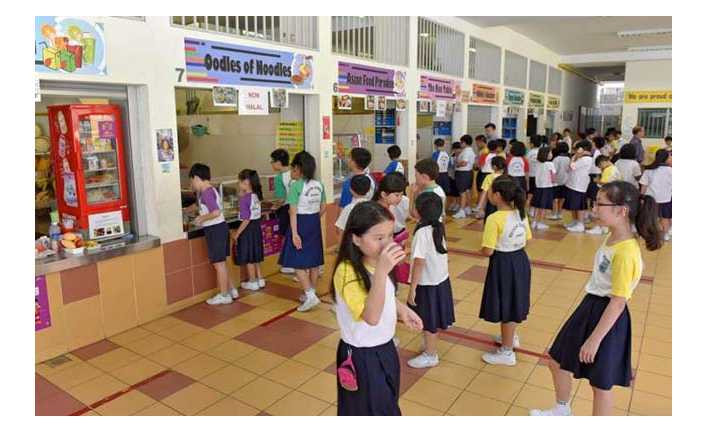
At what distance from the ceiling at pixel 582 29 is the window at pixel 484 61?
458 millimetres

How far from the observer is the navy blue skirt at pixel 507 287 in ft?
11.5

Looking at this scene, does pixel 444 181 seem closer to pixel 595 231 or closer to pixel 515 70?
pixel 595 231

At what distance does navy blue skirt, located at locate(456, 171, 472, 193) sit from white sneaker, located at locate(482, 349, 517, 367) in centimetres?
537

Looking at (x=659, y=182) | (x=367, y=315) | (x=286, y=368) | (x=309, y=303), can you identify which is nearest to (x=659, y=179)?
(x=659, y=182)

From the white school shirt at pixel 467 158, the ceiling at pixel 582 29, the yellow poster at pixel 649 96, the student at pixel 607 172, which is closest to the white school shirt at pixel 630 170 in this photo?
the student at pixel 607 172

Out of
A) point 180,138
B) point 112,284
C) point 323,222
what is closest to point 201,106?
point 180,138

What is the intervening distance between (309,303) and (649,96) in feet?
46.1

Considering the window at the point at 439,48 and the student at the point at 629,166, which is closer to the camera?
the student at the point at 629,166

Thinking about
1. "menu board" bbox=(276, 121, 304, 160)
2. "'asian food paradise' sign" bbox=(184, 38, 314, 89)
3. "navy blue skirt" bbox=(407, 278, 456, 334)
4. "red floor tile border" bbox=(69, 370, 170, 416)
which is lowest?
"red floor tile border" bbox=(69, 370, 170, 416)

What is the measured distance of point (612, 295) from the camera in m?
2.38

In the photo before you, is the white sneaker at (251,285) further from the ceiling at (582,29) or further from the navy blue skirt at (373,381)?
the ceiling at (582,29)

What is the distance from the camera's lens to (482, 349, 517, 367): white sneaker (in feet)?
12.1

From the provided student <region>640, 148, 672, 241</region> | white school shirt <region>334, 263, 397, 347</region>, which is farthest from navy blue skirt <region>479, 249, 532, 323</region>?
student <region>640, 148, 672, 241</region>

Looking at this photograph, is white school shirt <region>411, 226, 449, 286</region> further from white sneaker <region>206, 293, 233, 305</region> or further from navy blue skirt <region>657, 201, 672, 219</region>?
navy blue skirt <region>657, 201, 672, 219</region>
